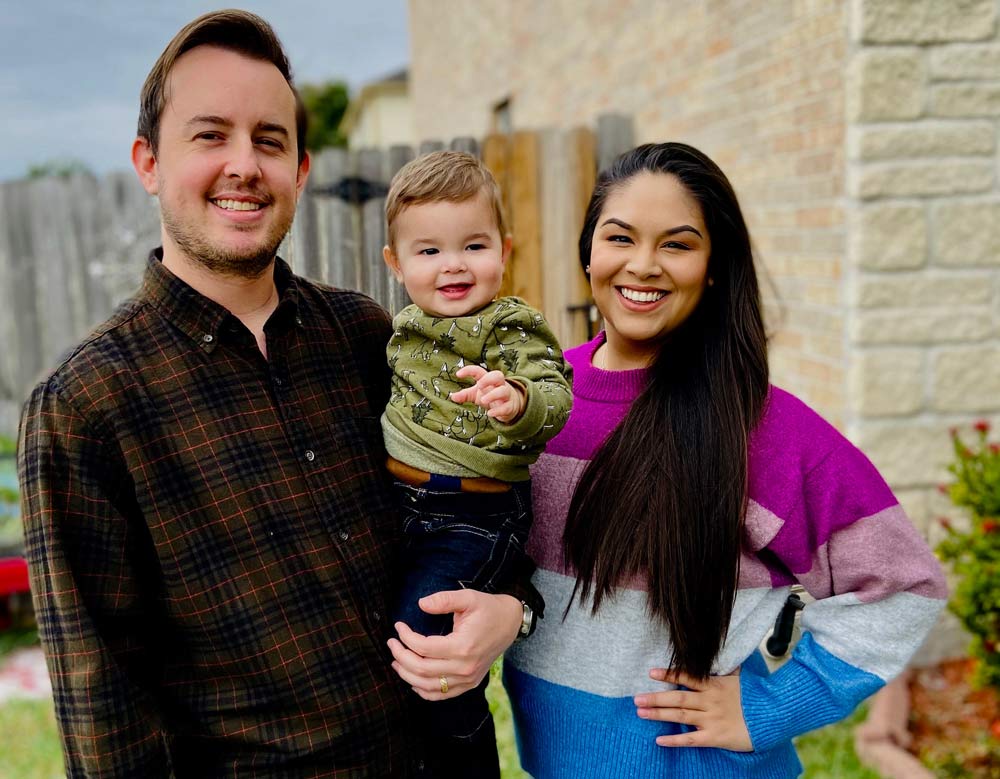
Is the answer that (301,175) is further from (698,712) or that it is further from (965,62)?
(965,62)

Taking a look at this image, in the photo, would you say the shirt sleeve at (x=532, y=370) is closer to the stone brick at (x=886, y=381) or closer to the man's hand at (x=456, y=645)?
the man's hand at (x=456, y=645)

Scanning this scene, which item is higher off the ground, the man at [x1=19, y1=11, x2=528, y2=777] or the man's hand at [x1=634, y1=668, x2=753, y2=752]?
the man at [x1=19, y1=11, x2=528, y2=777]

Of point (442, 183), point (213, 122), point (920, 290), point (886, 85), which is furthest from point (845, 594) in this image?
point (886, 85)

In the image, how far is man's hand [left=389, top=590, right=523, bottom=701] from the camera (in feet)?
5.39

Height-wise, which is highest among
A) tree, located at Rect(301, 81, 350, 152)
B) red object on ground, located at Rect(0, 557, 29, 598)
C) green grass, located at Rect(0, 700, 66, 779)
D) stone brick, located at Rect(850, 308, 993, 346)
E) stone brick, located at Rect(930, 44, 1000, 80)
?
tree, located at Rect(301, 81, 350, 152)

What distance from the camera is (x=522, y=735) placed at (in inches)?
79.5

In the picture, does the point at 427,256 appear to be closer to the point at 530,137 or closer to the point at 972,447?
the point at 530,137

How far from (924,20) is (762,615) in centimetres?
255

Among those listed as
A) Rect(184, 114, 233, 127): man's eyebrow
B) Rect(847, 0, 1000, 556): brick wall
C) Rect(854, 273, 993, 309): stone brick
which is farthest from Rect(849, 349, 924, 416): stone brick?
Rect(184, 114, 233, 127): man's eyebrow

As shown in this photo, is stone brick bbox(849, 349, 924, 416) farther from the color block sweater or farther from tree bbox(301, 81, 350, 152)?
tree bbox(301, 81, 350, 152)

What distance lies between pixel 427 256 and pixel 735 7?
3.21m

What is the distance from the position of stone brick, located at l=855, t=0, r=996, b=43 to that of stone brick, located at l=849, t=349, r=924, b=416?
1.18 m

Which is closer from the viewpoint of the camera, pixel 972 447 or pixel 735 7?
pixel 972 447

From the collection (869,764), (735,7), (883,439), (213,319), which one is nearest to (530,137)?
(735,7)
